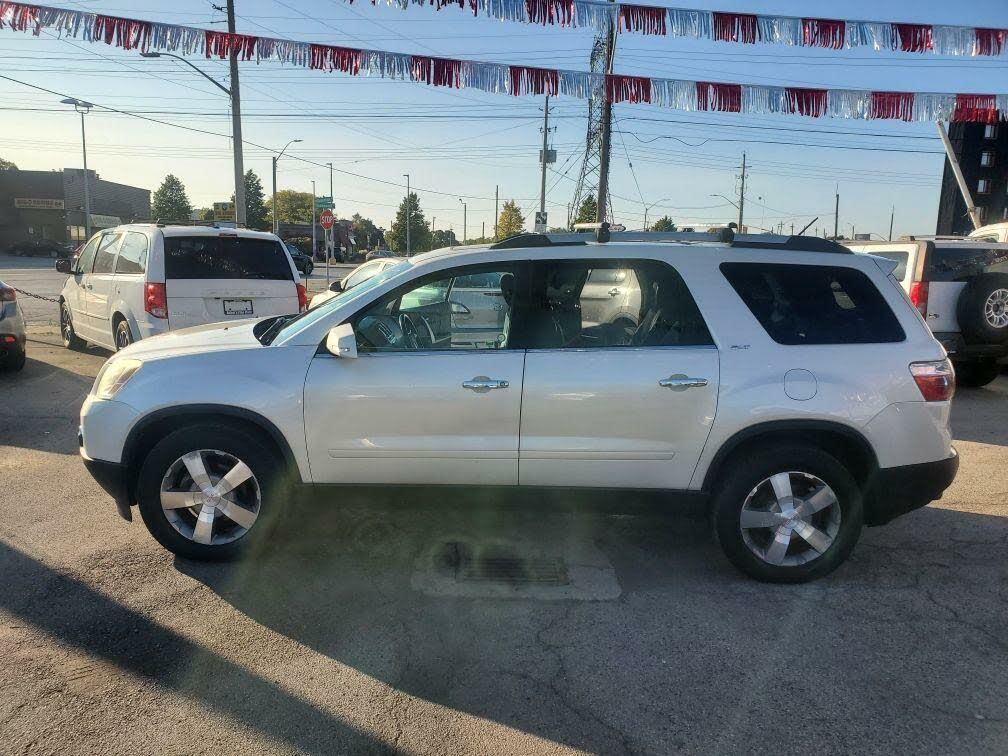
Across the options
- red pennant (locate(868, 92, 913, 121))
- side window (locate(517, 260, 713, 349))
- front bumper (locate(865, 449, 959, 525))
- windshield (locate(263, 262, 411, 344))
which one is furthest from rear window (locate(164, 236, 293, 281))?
red pennant (locate(868, 92, 913, 121))

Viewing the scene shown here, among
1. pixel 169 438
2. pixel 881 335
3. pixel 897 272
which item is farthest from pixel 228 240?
pixel 897 272

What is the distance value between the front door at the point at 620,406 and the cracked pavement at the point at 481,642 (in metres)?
0.52

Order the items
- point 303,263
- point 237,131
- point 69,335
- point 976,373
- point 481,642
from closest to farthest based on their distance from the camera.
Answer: point 481,642
point 976,373
point 69,335
point 237,131
point 303,263

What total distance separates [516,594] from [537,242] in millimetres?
1864

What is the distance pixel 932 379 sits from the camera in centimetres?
371

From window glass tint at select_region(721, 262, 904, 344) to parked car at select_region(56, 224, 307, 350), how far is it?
18.8ft

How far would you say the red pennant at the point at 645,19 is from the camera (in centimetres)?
829

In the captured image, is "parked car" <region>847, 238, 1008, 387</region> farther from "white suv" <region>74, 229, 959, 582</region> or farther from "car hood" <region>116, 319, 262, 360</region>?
"car hood" <region>116, 319, 262, 360</region>

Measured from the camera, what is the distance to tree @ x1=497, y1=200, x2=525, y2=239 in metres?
70.9

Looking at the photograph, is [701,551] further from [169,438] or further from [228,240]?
[228,240]

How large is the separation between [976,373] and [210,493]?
9.77 meters

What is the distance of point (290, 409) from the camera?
3727 millimetres

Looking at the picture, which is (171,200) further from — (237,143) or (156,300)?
(156,300)

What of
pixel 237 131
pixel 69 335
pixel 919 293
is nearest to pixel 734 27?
pixel 919 293
